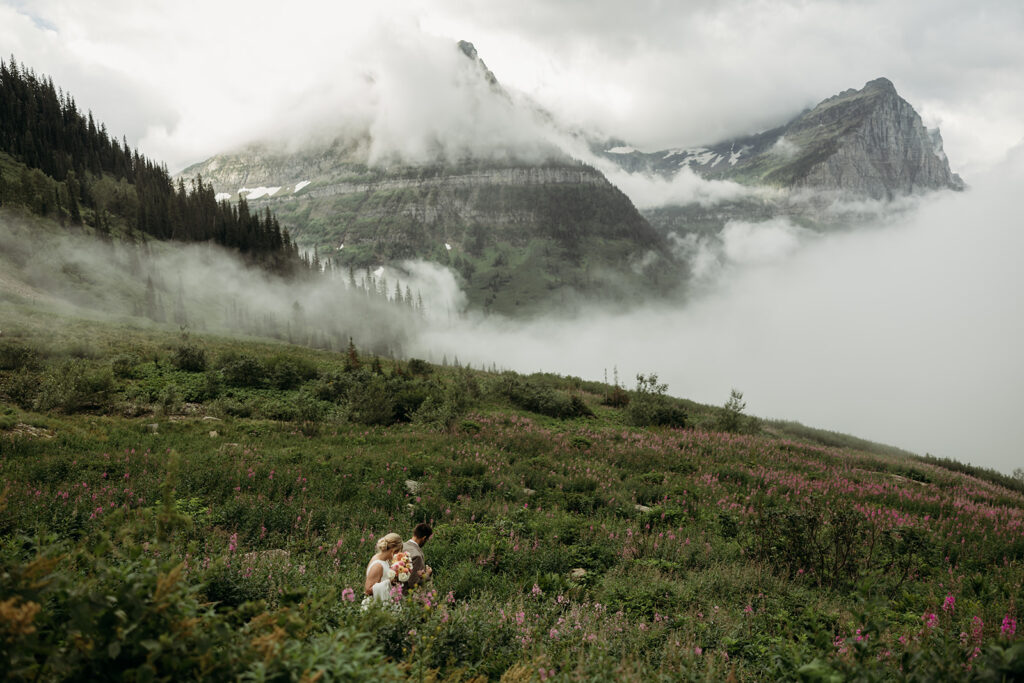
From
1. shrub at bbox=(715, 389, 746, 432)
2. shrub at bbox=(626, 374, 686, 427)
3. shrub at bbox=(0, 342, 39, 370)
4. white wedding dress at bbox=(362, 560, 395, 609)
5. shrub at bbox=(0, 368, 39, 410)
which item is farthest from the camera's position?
shrub at bbox=(715, 389, 746, 432)

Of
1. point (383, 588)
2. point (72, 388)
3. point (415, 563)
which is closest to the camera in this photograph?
point (383, 588)

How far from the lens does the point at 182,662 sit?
2.21 meters

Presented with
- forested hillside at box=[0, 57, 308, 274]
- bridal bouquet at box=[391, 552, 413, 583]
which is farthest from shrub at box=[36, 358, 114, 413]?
forested hillside at box=[0, 57, 308, 274]

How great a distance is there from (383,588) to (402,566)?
324 mm

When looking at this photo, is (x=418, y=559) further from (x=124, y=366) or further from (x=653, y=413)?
(x=124, y=366)

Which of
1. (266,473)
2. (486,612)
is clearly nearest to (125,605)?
(486,612)

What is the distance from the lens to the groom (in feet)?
19.2

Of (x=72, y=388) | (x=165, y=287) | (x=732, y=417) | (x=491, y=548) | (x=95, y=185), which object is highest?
(x=95, y=185)

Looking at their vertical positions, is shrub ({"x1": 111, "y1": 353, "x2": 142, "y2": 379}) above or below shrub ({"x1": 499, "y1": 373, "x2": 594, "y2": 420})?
above

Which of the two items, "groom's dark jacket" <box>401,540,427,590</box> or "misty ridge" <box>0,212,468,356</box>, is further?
"misty ridge" <box>0,212,468,356</box>

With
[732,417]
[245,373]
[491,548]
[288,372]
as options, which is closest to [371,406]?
[288,372]

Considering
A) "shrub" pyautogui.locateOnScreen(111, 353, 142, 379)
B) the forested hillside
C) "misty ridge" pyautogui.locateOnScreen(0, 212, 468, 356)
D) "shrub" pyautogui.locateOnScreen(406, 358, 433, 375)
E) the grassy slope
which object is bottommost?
the grassy slope

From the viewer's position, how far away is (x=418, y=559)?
6.16 meters

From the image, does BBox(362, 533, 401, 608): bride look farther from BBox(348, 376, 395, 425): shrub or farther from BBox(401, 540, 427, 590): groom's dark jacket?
BBox(348, 376, 395, 425): shrub
